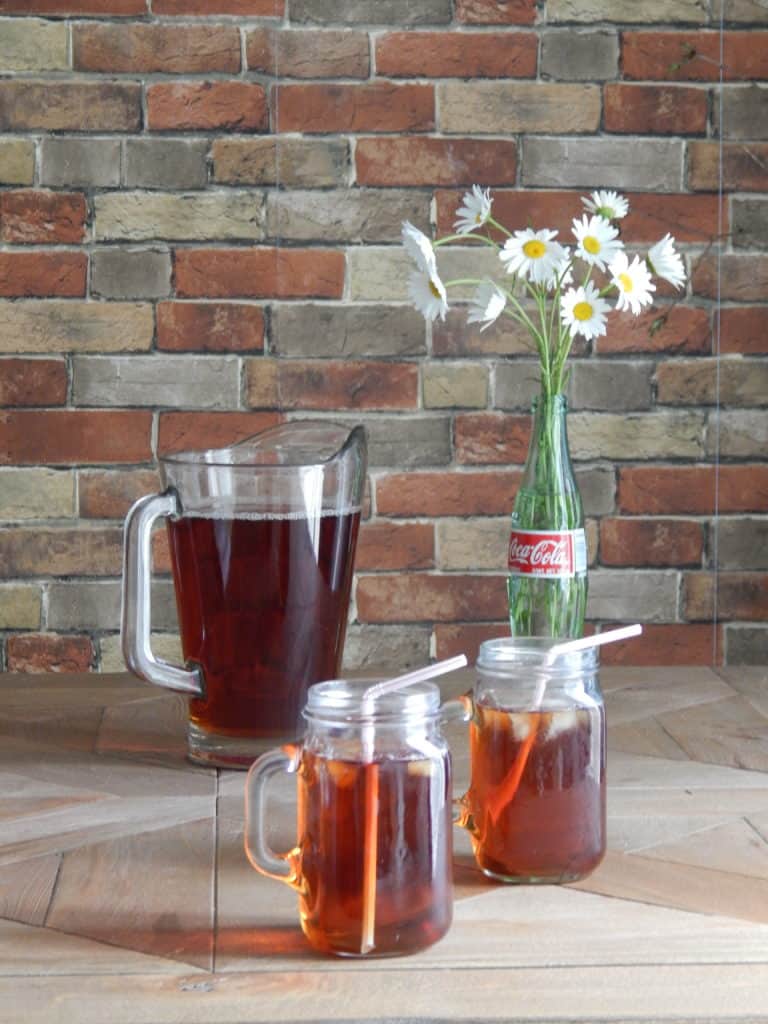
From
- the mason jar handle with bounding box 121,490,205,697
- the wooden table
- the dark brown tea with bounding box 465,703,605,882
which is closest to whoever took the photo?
the wooden table

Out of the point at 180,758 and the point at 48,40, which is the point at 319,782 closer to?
the point at 180,758

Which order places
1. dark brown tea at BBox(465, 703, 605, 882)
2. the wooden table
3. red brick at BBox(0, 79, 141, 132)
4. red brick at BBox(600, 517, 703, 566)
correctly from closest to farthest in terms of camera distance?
the wooden table → dark brown tea at BBox(465, 703, 605, 882) → red brick at BBox(0, 79, 141, 132) → red brick at BBox(600, 517, 703, 566)

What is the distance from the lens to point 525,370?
189 centimetres

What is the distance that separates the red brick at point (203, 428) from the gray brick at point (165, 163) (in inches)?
11.9

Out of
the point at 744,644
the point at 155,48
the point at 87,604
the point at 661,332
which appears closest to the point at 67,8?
the point at 155,48

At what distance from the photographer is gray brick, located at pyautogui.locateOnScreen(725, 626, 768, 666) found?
197 centimetres

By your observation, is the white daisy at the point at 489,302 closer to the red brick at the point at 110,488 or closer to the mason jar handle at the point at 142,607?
the mason jar handle at the point at 142,607

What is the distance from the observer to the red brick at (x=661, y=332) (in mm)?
1893

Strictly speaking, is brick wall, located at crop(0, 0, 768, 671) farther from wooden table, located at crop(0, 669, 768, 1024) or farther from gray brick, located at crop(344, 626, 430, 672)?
wooden table, located at crop(0, 669, 768, 1024)

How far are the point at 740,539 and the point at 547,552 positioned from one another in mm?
833

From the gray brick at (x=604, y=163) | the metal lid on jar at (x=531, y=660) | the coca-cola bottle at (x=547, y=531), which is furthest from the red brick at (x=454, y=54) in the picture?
the metal lid on jar at (x=531, y=660)

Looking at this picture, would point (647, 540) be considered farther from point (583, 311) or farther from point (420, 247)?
point (420, 247)

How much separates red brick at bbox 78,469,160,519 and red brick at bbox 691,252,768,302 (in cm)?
78

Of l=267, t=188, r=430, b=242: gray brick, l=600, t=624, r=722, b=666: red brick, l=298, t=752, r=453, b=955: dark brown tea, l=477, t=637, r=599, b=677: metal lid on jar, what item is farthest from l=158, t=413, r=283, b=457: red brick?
l=298, t=752, r=453, b=955: dark brown tea
